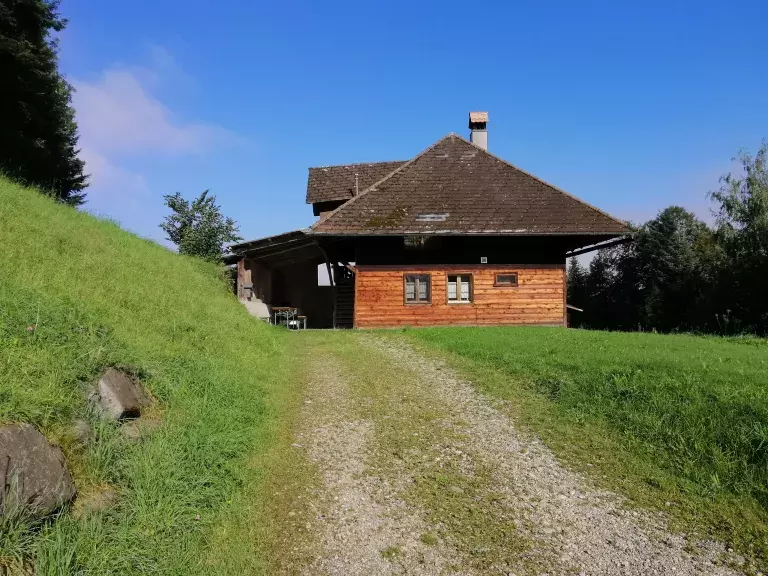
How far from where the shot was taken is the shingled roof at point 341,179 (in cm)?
2427

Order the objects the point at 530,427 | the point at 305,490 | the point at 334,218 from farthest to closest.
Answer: the point at 334,218, the point at 530,427, the point at 305,490

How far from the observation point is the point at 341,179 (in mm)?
25203

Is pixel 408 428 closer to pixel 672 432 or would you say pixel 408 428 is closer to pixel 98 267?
pixel 672 432

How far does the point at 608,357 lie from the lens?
8.92 m

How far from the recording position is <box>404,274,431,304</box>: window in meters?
17.7

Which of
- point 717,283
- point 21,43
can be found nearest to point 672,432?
point 21,43

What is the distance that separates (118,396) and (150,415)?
471 millimetres

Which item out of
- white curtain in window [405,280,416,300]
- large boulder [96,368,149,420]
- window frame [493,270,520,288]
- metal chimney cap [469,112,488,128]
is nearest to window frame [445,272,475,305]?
window frame [493,270,520,288]

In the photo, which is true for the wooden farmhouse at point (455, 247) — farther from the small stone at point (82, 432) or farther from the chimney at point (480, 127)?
the small stone at point (82, 432)

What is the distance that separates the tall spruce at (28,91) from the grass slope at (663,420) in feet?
44.3

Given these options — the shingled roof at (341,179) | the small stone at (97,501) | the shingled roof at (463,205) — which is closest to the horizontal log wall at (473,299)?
the shingled roof at (463,205)

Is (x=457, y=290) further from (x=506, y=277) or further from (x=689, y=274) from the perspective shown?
(x=689, y=274)

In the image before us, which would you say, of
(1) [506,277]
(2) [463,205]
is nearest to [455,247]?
(2) [463,205]

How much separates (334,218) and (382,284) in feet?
9.18
